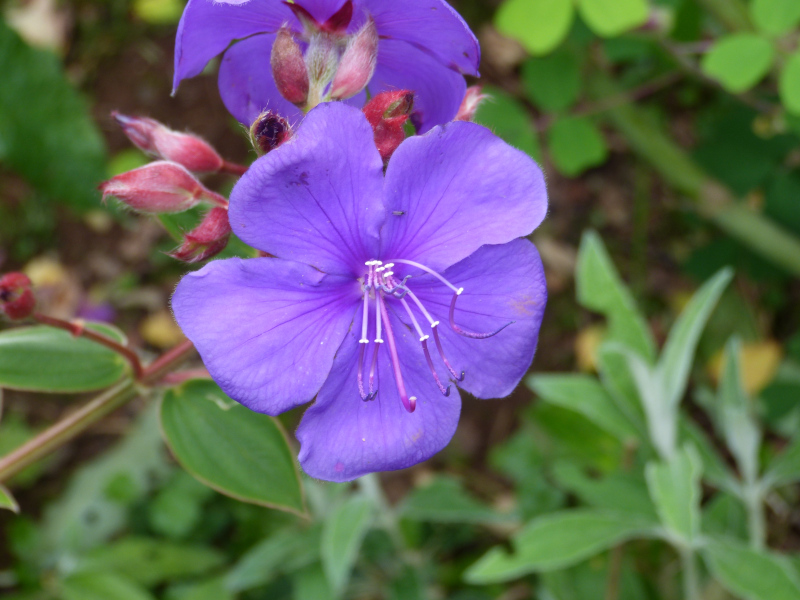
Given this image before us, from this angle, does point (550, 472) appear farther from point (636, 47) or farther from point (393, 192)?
point (393, 192)

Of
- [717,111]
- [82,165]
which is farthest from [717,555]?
[82,165]

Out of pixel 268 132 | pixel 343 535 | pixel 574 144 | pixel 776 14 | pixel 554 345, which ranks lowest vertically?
pixel 554 345

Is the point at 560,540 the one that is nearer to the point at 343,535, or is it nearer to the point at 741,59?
the point at 343,535

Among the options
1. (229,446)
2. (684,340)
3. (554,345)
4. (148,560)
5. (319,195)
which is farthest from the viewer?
(554,345)

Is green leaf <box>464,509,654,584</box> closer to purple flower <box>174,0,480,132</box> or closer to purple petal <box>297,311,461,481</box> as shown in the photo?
purple petal <box>297,311,461,481</box>

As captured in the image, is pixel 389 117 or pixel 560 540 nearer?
pixel 389 117

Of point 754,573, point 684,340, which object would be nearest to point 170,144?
point 684,340
